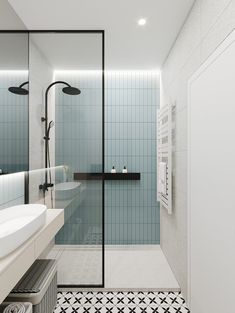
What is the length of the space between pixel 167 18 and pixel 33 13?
118 centimetres

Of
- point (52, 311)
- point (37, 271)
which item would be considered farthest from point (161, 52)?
point (52, 311)

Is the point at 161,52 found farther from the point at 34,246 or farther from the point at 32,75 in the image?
the point at 34,246

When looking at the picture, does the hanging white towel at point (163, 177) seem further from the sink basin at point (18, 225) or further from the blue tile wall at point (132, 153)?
the sink basin at point (18, 225)

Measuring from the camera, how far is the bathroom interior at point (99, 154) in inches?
56.6

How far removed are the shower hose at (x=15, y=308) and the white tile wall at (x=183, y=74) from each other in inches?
54.6

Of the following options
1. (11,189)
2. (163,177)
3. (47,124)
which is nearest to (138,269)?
(163,177)

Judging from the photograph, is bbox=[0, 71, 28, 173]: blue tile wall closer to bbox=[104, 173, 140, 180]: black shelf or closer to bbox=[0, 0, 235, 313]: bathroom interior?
bbox=[0, 0, 235, 313]: bathroom interior

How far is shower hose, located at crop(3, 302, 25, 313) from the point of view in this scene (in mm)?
1459

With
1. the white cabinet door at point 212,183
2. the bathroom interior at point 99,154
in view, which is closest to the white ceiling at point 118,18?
the bathroom interior at point 99,154

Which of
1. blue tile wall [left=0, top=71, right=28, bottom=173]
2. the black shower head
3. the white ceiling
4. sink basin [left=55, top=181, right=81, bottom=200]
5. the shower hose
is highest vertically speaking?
the white ceiling

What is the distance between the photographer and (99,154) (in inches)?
89.9

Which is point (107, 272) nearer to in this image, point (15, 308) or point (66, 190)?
point (66, 190)

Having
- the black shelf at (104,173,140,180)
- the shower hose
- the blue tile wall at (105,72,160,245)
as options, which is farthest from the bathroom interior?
the black shelf at (104,173,140,180)

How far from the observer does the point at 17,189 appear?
6.91 feet
